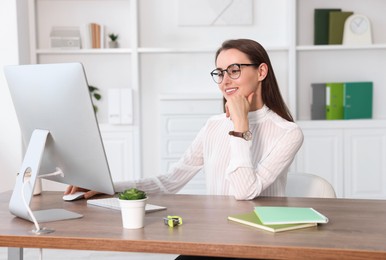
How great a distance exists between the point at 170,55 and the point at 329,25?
4.46 feet

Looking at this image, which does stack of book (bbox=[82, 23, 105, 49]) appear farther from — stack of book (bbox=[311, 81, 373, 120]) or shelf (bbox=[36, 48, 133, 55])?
stack of book (bbox=[311, 81, 373, 120])

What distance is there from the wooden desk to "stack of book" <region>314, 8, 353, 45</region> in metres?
3.08

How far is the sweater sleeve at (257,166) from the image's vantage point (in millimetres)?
1878

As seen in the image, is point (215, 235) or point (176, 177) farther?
point (176, 177)

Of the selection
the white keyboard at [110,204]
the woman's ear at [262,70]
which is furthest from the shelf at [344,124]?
the white keyboard at [110,204]

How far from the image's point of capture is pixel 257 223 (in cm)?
148

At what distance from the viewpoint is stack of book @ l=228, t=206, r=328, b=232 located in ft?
4.80

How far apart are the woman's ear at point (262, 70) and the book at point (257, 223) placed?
751 mm

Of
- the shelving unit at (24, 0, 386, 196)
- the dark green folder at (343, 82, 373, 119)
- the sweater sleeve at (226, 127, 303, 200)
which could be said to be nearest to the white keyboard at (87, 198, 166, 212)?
the sweater sleeve at (226, 127, 303, 200)

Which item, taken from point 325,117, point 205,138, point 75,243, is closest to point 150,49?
point 325,117

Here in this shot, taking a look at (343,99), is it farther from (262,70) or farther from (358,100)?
(262,70)

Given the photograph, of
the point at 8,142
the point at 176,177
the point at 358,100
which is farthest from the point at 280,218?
the point at 8,142

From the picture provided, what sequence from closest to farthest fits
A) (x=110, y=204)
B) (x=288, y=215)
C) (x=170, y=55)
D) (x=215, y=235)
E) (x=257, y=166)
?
(x=215, y=235) → (x=288, y=215) → (x=110, y=204) → (x=257, y=166) → (x=170, y=55)

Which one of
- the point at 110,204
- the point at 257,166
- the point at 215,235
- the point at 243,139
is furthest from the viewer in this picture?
the point at 257,166
